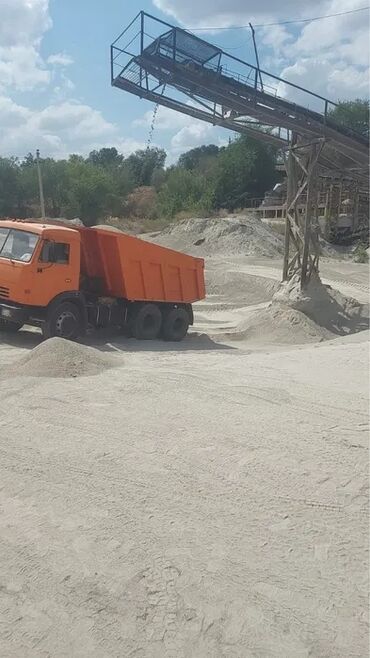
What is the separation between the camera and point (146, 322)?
1445cm

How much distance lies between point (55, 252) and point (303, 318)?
713 cm

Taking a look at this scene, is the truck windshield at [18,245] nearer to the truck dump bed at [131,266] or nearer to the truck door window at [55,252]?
the truck door window at [55,252]

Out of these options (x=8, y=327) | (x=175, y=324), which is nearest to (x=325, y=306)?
(x=175, y=324)

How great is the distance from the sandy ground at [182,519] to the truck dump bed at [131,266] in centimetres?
561

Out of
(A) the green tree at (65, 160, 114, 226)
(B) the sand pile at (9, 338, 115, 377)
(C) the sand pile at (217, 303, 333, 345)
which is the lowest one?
(C) the sand pile at (217, 303, 333, 345)

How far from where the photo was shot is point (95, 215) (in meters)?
56.5

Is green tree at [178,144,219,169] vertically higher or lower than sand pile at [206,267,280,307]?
higher

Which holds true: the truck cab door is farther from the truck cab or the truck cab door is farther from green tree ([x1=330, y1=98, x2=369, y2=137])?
green tree ([x1=330, y1=98, x2=369, y2=137])

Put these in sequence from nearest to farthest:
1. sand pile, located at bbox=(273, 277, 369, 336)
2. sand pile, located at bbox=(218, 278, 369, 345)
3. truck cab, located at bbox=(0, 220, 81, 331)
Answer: truck cab, located at bbox=(0, 220, 81, 331)
sand pile, located at bbox=(218, 278, 369, 345)
sand pile, located at bbox=(273, 277, 369, 336)

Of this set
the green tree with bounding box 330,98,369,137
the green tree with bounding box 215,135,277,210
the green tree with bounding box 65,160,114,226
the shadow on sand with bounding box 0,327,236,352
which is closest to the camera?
the shadow on sand with bounding box 0,327,236,352

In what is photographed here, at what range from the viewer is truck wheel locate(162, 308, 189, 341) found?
1493cm

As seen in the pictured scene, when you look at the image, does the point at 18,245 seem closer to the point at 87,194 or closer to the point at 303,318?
the point at 303,318

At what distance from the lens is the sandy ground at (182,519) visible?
139 inches

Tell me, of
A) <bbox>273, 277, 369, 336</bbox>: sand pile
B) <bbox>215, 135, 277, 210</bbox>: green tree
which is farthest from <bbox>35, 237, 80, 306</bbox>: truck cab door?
<bbox>215, 135, 277, 210</bbox>: green tree
